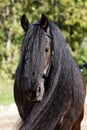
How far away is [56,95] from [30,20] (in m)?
10.6

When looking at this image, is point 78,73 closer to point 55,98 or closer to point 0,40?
point 55,98

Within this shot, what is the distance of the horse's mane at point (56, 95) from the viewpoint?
16.8ft

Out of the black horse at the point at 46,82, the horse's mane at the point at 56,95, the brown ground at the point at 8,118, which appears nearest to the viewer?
the black horse at the point at 46,82

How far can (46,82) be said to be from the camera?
509 cm

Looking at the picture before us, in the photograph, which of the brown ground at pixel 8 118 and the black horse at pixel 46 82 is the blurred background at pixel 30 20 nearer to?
the brown ground at pixel 8 118

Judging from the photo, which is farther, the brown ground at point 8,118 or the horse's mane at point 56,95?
the brown ground at point 8,118

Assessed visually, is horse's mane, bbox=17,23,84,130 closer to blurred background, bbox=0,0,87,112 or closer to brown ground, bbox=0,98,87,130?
brown ground, bbox=0,98,87,130

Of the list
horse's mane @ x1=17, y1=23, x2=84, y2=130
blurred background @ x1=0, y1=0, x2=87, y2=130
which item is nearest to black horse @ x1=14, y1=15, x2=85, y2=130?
horse's mane @ x1=17, y1=23, x2=84, y2=130

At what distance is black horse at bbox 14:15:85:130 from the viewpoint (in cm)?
489

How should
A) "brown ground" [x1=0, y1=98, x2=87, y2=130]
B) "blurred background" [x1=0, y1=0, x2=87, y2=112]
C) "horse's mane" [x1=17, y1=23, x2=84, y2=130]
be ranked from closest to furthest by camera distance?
"horse's mane" [x1=17, y1=23, x2=84, y2=130] → "brown ground" [x1=0, y1=98, x2=87, y2=130] → "blurred background" [x1=0, y1=0, x2=87, y2=112]

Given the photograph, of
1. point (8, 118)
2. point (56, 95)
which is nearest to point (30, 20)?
point (8, 118)

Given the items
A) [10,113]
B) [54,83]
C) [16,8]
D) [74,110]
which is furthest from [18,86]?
[16,8]

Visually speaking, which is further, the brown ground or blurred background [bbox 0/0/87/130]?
blurred background [bbox 0/0/87/130]

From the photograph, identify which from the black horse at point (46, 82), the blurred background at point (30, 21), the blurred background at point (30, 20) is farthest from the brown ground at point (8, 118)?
the blurred background at point (30, 20)
